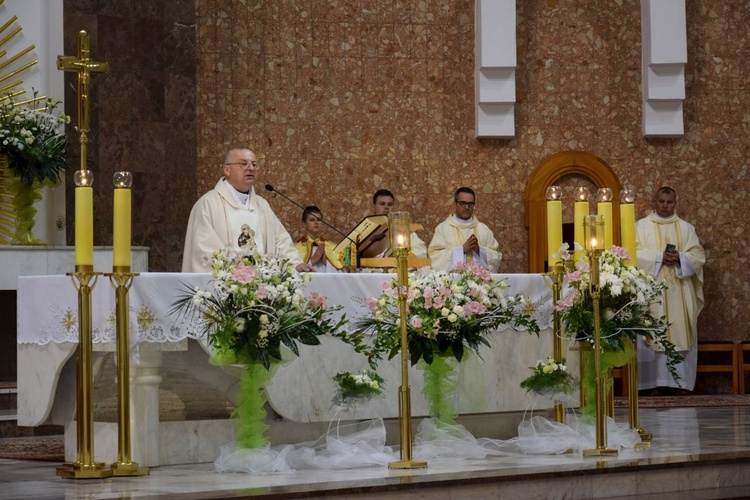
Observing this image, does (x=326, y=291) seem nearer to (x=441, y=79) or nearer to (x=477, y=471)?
(x=477, y=471)

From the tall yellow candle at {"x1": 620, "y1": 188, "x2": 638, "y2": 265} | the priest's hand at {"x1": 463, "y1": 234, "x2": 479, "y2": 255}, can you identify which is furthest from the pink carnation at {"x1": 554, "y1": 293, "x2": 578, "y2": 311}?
the priest's hand at {"x1": 463, "y1": 234, "x2": 479, "y2": 255}

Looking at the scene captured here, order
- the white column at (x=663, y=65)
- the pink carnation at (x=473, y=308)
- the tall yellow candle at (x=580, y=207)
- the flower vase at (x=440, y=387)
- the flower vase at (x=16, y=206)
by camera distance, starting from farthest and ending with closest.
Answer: the white column at (x=663, y=65) → the flower vase at (x=16, y=206) → the tall yellow candle at (x=580, y=207) → the flower vase at (x=440, y=387) → the pink carnation at (x=473, y=308)

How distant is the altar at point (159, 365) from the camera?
6434 mm

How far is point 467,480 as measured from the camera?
5.59 metres

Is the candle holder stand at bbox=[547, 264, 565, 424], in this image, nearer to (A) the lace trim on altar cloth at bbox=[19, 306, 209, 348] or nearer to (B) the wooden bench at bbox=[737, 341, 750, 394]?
(A) the lace trim on altar cloth at bbox=[19, 306, 209, 348]

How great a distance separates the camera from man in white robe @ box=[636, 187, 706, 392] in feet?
41.0

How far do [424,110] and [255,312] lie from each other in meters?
7.04

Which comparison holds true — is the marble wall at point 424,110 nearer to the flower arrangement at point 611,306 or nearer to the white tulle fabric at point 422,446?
the white tulle fabric at point 422,446

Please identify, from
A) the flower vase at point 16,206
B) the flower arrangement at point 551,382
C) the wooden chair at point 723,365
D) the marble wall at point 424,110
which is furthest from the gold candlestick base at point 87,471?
the wooden chair at point 723,365

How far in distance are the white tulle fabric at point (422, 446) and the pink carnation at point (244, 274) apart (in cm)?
86

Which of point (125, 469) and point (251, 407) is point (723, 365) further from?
point (125, 469)

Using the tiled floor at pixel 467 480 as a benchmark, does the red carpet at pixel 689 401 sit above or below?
below

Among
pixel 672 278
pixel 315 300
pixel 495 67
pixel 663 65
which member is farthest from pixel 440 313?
pixel 663 65

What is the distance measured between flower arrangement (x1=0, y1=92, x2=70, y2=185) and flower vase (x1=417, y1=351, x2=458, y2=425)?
4413 mm
